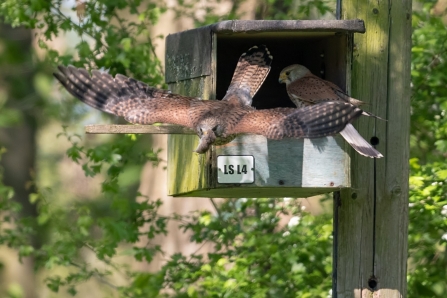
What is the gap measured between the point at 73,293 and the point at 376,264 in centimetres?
317

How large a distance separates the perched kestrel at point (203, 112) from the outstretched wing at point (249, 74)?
182mm

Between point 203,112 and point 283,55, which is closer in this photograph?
point 203,112

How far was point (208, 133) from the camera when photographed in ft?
12.6

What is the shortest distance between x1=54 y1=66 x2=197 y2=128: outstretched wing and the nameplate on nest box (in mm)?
454

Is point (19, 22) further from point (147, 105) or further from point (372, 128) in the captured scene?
point (372, 128)

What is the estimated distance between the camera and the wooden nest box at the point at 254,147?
3.93 m

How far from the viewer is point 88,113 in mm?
9812

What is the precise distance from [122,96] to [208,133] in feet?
2.64

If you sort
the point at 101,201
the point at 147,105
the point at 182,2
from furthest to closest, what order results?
1. the point at 101,201
2. the point at 182,2
3. the point at 147,105


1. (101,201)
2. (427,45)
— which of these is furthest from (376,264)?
(101,201)

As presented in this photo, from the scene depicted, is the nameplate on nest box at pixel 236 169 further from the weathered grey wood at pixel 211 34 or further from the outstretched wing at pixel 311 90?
the outstretched wing at pixel 311 90

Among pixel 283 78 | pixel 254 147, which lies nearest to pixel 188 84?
pixel 283 78

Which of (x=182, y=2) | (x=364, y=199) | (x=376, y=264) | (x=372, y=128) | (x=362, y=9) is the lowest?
(x=376, y=264)

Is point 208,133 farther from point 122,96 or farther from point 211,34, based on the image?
point 122,96
